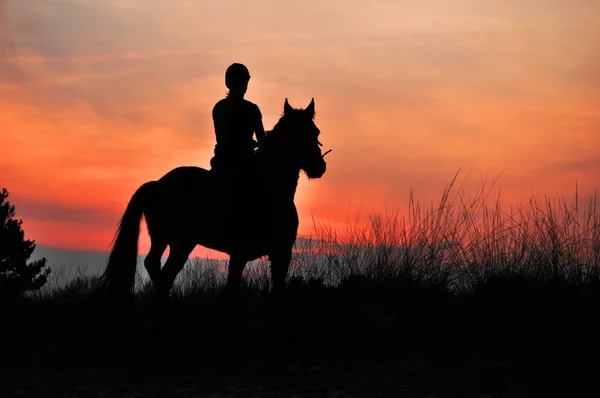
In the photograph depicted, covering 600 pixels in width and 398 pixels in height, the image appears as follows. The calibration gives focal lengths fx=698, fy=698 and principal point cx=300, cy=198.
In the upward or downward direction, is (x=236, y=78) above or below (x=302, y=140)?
above

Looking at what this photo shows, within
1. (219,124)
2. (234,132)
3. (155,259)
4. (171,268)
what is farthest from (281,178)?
(155,259)

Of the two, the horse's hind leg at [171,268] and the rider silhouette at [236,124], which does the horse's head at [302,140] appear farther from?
the horse's hind leg at [171,268]

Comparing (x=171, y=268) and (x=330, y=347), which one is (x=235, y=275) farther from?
(x=330, y=347)

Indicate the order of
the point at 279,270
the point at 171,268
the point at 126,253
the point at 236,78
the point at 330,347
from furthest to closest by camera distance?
the point at 126,253, the point at 171,268, the point at 236,78, the point at 279,270, the point at 330,347

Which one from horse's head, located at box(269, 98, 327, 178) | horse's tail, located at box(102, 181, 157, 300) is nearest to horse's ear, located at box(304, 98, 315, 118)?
horse's head, located at box(269, 98, 327, 178)

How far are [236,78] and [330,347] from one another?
3.69 m

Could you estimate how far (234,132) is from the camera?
911 centimetres

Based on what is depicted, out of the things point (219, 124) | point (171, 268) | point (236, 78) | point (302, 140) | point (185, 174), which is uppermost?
point (236, 78)

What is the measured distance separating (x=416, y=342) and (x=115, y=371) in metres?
3.44

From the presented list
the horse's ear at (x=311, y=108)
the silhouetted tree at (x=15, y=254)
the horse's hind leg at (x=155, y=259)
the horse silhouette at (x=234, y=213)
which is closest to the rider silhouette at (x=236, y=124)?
the horse silhouette at (x=234, y=213)

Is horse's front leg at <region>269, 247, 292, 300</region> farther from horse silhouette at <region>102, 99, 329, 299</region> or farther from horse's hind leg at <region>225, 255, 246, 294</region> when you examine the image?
horse's hind leg at <region>225, 255, 246, 294</region>

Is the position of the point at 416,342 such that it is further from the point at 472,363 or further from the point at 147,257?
the point at 147,257

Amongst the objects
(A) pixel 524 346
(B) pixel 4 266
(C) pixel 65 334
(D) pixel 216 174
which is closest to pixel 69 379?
(C) pixel 65 334

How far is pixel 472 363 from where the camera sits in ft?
22.9
